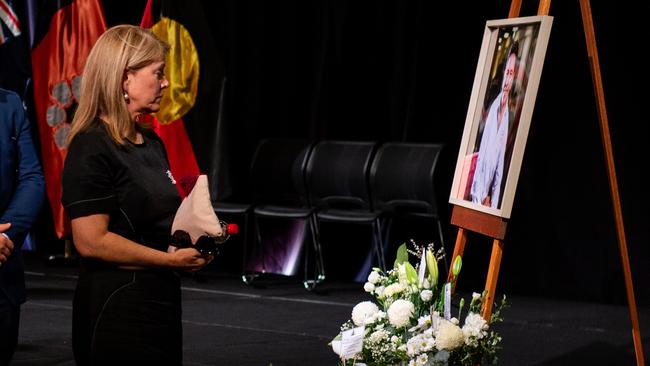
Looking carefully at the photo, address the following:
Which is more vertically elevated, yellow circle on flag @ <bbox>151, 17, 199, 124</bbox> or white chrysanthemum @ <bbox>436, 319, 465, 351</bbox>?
yellow circle on flag @ <bbox>151, 17, 199, 124</bbox>

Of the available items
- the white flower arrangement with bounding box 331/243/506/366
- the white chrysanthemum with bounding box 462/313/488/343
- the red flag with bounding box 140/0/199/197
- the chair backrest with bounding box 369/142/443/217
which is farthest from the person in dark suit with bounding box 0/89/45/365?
the red flag with bounding box 140/0/199/197

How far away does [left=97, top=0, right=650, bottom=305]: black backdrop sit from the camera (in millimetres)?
7023

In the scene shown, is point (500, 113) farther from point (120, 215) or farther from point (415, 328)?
point (120, 215)

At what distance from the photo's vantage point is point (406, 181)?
747 centimetres

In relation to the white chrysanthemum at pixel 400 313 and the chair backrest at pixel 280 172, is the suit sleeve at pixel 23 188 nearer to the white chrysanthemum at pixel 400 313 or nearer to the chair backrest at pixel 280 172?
the white chrysanthemum at pixel 400 313

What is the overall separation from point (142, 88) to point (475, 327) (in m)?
1.37

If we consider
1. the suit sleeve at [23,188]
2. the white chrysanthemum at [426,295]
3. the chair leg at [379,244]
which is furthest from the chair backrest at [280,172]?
the suit sleeve at [23,188]

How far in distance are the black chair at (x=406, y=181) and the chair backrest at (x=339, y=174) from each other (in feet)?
0.25

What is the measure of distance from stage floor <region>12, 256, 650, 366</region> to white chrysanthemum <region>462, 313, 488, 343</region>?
1811 mm

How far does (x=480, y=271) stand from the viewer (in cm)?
766

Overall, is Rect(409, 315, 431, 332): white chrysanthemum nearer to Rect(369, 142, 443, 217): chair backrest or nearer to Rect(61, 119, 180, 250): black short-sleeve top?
Rect(61, 119, 180, 250): black short-sleeve top

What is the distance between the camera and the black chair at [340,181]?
7629 millimetres

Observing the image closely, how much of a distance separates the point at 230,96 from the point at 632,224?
342 cm

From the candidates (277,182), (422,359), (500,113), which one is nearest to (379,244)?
(277,182)
